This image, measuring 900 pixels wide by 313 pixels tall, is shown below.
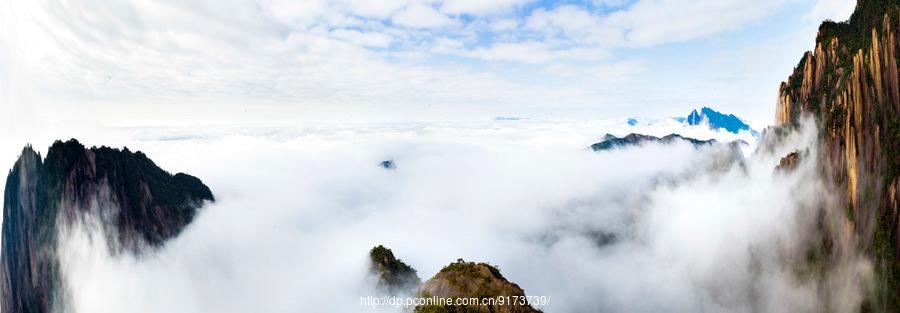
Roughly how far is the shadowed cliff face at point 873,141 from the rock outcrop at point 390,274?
19185 centimetres

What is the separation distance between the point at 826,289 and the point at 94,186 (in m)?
361

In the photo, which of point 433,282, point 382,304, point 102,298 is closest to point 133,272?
point 102,298

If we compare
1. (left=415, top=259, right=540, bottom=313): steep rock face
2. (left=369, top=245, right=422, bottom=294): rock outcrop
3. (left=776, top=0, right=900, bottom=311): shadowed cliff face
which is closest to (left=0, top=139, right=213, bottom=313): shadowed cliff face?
(left=369, top=245, right=422, bottom=294): rock outcrop

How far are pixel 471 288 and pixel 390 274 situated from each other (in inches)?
3150

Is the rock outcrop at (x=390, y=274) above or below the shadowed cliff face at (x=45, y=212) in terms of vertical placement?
below

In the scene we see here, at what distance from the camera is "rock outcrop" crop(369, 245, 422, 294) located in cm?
12444

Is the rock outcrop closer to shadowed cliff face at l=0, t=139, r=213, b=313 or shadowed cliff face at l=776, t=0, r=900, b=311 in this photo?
shadowed cliff face at l=0, t=139, r=213, b=313

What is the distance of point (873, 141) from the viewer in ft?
522

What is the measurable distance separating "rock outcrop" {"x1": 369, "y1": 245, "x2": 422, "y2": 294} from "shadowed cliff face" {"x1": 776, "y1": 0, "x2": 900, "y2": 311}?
192m

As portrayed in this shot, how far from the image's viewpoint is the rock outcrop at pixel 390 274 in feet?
408

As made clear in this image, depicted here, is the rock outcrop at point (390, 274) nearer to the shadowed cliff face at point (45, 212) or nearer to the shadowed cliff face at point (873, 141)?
the shadowed cliff face at point (45, 212)

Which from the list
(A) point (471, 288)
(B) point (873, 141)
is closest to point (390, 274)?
(A) point (471, 288)

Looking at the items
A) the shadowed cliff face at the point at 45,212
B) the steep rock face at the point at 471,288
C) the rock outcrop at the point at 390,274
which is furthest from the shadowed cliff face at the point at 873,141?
the shadowed cliff face at the point at 45,212

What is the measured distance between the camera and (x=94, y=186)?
173250 millimetres
